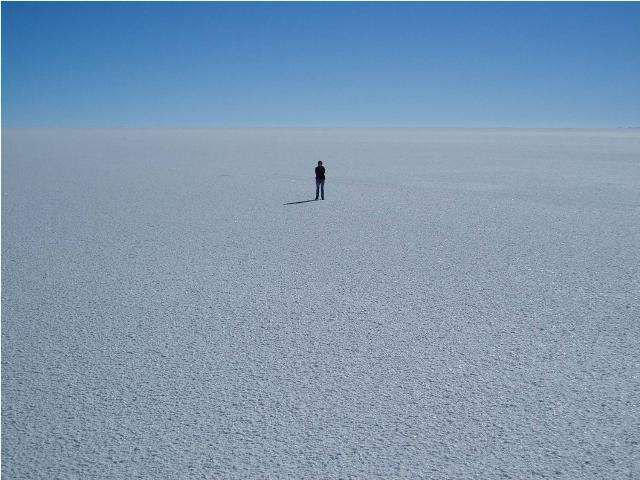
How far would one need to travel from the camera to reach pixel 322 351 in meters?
4.92

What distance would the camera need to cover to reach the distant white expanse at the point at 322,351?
3.46 metres

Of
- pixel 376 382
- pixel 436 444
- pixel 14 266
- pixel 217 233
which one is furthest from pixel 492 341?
pixel 14 266

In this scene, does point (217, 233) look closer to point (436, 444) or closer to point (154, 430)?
point (154, 430)

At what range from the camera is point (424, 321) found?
559cm

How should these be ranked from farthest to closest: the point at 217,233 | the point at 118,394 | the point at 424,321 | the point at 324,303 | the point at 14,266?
the point at 217,233
the point at 14,266
the point at 324,303
the point at 424,321
the point at 118,394

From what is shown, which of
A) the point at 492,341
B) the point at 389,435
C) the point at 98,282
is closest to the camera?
the point at 389,435

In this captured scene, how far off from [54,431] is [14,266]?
5.23 metres

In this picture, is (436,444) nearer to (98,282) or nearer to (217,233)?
(98,282)

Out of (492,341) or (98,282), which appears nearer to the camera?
(492,341)

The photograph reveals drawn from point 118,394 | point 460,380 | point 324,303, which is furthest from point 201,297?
point 460,380

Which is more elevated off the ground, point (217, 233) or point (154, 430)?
point (217, 233)

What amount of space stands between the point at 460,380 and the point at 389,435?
1040 mm

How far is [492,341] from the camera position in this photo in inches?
200

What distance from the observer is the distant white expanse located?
3.46m
